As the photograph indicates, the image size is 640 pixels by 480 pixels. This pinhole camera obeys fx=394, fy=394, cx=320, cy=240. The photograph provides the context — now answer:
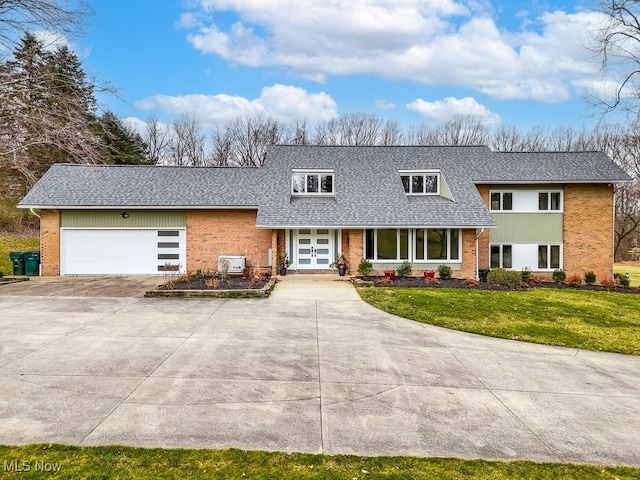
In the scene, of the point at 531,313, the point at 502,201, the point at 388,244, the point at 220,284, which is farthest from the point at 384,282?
the point at 502,201

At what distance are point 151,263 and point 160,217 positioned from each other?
2.17 metres

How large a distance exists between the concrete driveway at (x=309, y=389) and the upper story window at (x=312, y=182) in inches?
416

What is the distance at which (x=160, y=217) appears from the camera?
59.4 feet

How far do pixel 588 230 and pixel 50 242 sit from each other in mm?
25195

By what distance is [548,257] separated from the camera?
19.3 m

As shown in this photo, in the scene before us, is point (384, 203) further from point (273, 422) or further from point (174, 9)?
point (273, 422)

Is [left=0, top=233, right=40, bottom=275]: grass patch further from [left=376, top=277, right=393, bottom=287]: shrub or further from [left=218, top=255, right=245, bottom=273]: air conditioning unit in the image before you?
[left=376, top=277, right=393, bottom=287]: shrub

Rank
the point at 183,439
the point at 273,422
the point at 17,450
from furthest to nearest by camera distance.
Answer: the point at 273,422 < the point at 183,439 < the point at 17,450

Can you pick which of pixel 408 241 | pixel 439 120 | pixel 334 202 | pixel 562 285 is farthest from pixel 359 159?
pixel 439 120

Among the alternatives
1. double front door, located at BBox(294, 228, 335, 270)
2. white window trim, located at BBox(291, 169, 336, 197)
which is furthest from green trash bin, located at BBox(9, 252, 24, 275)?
white window trim, located at BBox(291, 169, 336, 197)

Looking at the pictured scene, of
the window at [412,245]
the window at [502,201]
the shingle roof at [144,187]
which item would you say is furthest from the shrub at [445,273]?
the shingle roof at [144,187]

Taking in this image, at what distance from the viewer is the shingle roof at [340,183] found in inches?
687

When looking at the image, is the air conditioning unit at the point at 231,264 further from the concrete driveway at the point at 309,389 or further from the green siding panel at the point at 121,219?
the concrete driveway at the point at 309,389

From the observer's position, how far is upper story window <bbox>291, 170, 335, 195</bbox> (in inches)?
760
